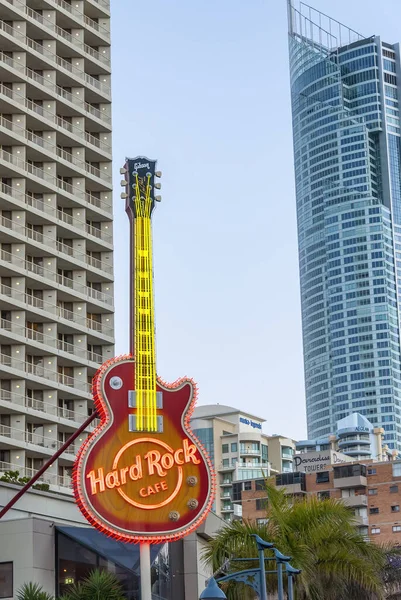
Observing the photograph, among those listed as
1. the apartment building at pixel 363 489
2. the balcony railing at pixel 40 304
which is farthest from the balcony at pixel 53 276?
the apartment building at pixel 363 489

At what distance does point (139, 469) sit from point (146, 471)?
36 centimetres

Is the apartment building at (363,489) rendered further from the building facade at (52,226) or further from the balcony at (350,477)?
the building facade at (52,226)

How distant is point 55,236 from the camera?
94.0 meters

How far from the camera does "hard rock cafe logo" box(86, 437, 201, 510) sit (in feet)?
159

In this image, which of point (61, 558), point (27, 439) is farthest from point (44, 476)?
point (61, 558)

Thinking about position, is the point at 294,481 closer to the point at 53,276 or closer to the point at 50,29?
Answer: the point at 53,276

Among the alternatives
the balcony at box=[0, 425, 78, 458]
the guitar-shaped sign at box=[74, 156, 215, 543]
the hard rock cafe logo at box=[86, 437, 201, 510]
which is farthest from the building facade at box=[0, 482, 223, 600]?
the balcony at box=[0, 425, 78, 458]

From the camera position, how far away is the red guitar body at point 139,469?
4831 cm

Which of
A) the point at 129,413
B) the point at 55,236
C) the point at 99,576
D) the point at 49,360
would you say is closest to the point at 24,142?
the point at 55,236

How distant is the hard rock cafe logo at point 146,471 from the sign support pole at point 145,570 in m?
1.69

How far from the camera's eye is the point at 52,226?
94188 mm

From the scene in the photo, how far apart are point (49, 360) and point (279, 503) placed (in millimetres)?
48961

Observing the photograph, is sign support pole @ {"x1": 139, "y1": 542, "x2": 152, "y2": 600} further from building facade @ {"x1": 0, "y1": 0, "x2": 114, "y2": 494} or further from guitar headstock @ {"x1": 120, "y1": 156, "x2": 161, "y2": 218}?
building facade @ {"x1": 0, "y1": 0, "x2": 114, "y2": 494}

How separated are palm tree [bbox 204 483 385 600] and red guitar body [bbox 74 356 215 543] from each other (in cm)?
532
